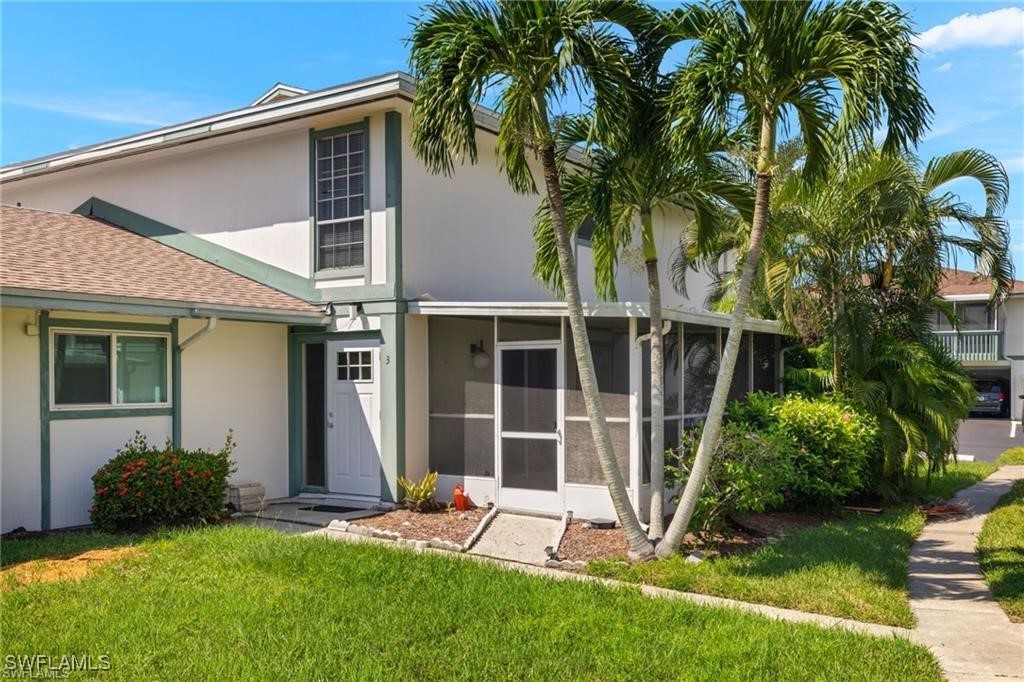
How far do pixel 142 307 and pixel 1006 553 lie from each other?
33.5 ft

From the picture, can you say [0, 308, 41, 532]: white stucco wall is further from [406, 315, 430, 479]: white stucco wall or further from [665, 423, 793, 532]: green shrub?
[665, 423, 793, 532]: green shrub

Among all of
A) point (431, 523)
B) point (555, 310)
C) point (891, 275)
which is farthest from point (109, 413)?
point (891, 275)

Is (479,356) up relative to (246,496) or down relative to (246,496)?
up

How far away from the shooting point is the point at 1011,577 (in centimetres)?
751

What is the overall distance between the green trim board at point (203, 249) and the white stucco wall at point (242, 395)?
752mm

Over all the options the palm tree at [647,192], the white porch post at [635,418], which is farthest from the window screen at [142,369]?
the white porch post at [635,418]

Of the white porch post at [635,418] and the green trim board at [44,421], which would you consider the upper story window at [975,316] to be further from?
the green trim board at [44,421]

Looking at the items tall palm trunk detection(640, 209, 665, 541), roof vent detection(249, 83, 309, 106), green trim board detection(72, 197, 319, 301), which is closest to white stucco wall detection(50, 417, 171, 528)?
green trim board detection(72, 197, 319, 301)

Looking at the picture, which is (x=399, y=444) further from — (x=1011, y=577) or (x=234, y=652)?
(x=1011, y=577)

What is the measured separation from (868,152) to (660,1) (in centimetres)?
249

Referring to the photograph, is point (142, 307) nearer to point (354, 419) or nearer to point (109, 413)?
point (109, 413)

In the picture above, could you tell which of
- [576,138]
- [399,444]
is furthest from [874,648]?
[399,444]

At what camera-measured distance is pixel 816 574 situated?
7.52 metres

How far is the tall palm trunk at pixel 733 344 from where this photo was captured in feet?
25.0
